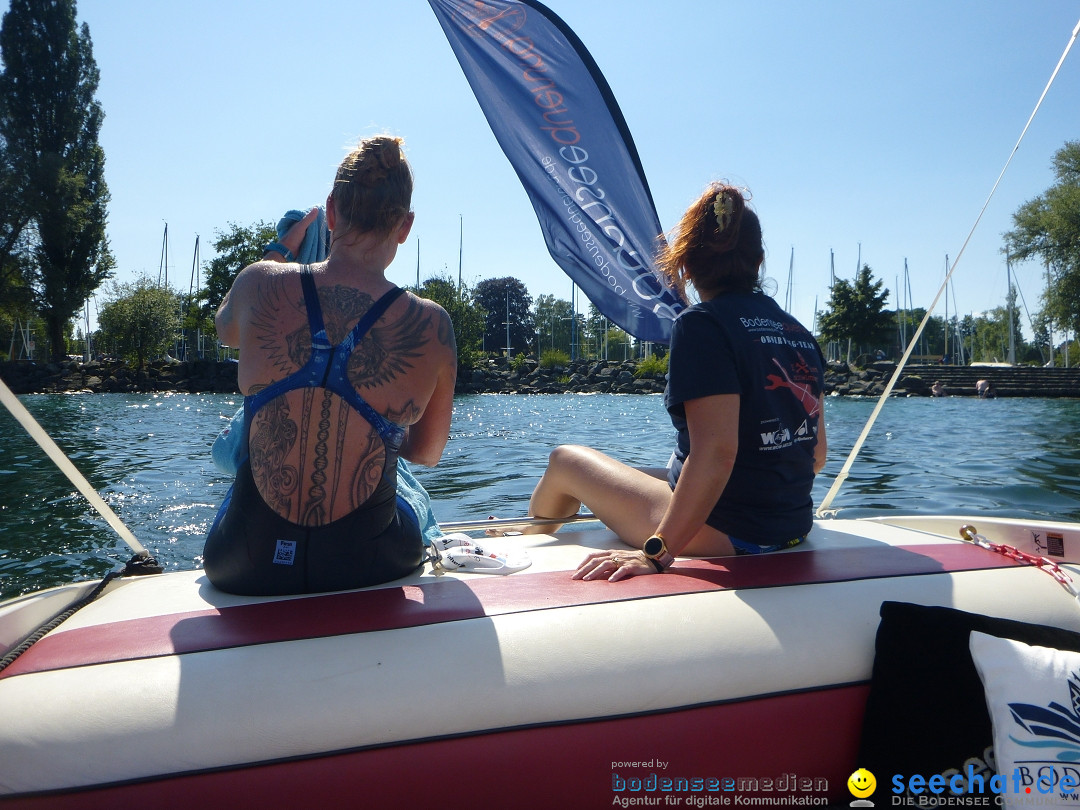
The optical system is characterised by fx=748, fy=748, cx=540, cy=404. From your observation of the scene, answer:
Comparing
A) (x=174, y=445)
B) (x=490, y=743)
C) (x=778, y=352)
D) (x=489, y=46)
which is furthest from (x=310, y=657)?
(x=174, y=445)

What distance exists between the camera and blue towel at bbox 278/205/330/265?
2.59m

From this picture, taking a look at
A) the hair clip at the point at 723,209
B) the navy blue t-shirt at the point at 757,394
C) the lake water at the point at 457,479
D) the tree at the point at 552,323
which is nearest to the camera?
the navy blue t-shirt at the point at 757,394

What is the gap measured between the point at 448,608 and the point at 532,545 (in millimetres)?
990

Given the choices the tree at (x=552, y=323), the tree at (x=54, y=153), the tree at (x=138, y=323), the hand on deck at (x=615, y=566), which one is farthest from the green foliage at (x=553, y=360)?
the hand on deck at (x=615, y=566)

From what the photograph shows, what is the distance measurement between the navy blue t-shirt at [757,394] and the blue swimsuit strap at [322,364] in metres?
0.88

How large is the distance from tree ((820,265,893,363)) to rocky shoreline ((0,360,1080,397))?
430 cm

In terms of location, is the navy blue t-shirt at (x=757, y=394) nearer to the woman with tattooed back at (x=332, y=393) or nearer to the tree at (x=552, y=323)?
the woman with tattooed back at (x=332, y=393)

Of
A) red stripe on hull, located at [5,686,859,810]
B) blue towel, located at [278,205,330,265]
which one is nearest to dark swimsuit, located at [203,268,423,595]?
red stripe on hull, located at [5,686,859,810]

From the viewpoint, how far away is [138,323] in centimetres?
3862

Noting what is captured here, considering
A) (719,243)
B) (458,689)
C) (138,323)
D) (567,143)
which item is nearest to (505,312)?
(138,323)

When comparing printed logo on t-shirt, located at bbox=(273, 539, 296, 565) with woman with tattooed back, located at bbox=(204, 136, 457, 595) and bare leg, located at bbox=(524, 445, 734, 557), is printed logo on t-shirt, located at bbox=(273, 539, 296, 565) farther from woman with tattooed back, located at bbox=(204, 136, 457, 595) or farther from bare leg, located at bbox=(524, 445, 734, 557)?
bare leg, located at bbox=(524, 445, 734, 557)

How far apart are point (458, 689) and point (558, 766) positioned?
27cm

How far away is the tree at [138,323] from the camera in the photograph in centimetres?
3869

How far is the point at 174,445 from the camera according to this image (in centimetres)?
1111
